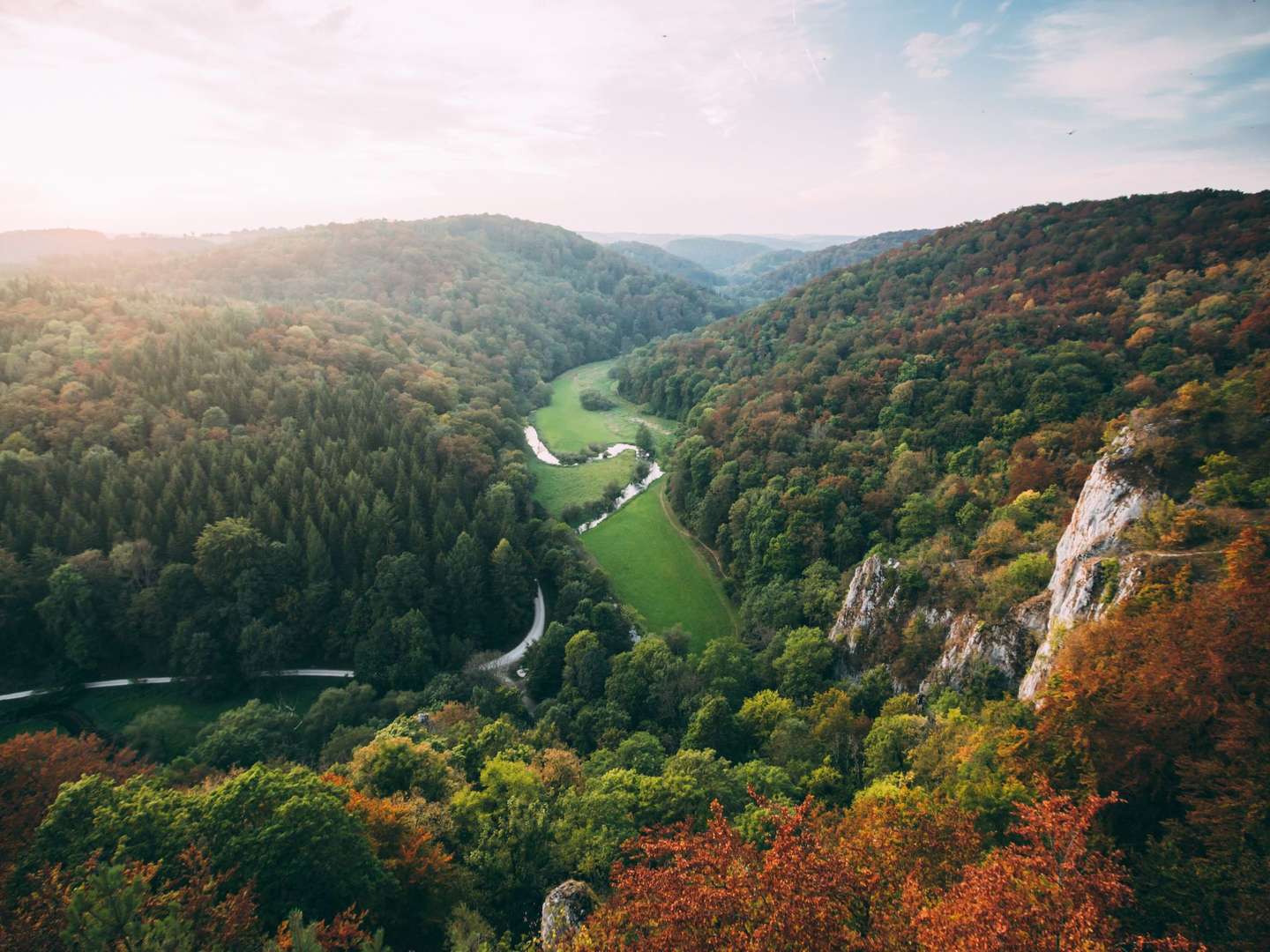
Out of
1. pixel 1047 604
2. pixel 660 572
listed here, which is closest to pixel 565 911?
pixel 1047 604

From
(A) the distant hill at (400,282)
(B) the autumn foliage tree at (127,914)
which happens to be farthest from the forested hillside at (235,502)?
(A) the distant hill at (400,282)

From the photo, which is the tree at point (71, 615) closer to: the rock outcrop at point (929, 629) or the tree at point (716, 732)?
the tree at point (716, 732)

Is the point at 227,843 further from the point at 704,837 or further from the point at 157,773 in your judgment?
the point at 157,773

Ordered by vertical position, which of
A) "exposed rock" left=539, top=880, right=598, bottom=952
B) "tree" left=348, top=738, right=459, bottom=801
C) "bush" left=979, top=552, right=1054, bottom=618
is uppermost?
"bush" left=979, top=552, right=1054, bottom=618

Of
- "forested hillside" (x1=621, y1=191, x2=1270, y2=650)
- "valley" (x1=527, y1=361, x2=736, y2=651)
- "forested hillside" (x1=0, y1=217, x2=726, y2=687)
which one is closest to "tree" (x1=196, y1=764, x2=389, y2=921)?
"forested hillside" (x1=0, y1=217, x2=726, y2=687)

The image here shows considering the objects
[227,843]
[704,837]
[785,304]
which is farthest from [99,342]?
[785,304]

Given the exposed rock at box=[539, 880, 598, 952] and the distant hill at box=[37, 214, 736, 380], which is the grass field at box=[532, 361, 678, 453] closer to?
the distant hill at box=[37, 214, 736, 380]
